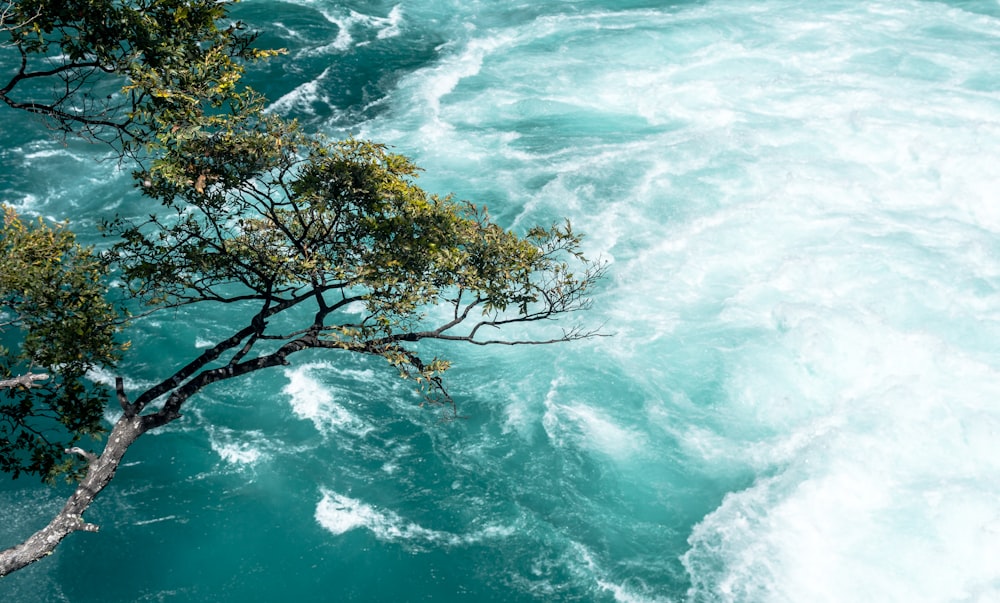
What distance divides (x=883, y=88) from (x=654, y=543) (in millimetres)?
27842

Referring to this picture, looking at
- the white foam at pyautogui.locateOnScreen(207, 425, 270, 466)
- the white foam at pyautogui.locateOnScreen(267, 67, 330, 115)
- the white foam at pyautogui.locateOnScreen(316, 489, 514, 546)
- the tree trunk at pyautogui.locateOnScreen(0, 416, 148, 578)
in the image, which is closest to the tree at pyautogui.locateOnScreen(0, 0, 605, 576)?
the tree trunk at pyautogui.locateOnScreen(0, 416, 148, 578)

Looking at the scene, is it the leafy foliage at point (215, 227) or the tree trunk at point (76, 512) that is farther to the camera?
the leafy foliage at point (215, 227)

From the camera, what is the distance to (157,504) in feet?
65.4

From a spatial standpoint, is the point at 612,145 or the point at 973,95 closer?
the point at 612,145

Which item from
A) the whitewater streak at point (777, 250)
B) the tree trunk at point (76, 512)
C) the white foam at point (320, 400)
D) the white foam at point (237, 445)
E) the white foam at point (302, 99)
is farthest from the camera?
the white foam at point (302, 99)

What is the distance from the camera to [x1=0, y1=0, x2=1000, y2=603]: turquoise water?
61.9 feet

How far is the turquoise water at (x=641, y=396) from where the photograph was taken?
61.9 ft

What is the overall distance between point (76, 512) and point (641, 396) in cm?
1530

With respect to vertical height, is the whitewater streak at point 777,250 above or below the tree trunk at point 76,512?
below

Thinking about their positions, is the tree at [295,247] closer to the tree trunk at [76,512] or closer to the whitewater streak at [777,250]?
the tree trunk at [76,512]

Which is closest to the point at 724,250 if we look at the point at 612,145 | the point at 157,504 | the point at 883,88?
the point at 612,145

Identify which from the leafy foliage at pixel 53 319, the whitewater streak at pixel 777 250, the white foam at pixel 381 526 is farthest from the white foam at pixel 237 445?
the leafy foliage at pixel 53 319

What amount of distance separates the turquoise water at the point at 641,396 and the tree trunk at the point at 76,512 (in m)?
8.06

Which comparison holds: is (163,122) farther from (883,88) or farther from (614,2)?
(614,2)
